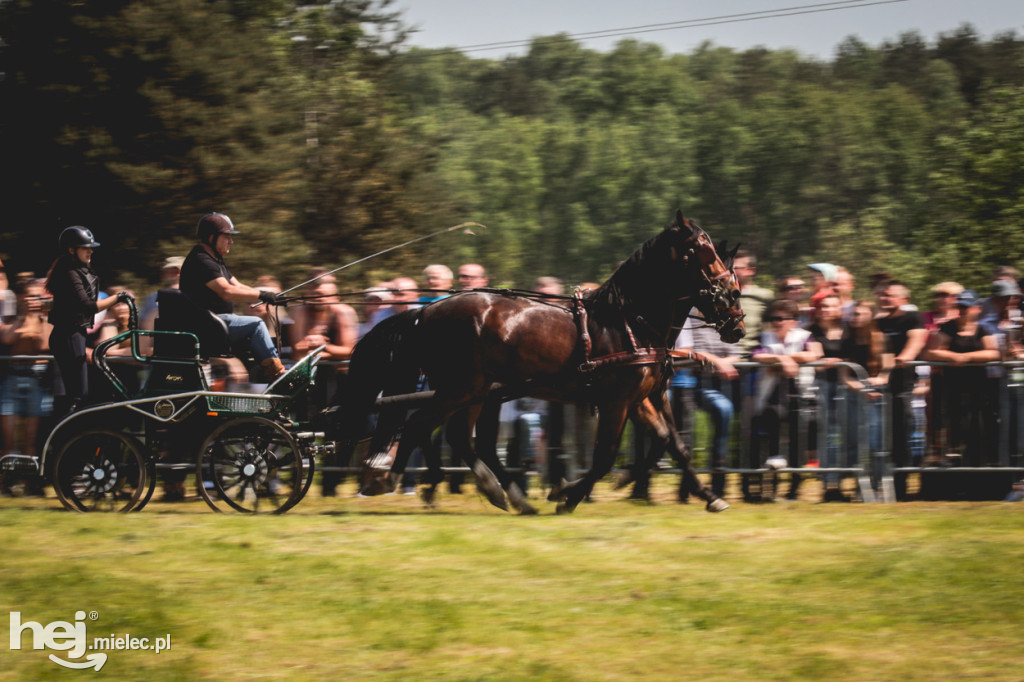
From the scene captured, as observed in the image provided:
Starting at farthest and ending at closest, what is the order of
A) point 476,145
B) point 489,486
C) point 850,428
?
point 476,145 < point 850,428 < point 489,486

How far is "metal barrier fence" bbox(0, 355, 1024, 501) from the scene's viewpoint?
1015 centimetres

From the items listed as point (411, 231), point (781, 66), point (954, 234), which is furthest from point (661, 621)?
point (781, 66)

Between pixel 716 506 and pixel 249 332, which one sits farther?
pixel 716 506

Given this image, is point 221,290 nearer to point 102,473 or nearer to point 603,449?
point 102,473

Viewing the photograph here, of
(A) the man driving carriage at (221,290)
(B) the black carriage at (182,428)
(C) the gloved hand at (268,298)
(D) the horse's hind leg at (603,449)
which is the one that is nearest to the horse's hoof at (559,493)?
Result: (D) the horse's hind leg at (603,449)

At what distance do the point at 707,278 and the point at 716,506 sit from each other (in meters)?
1.71

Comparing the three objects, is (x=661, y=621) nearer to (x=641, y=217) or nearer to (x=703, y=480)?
(x=703, y=480)

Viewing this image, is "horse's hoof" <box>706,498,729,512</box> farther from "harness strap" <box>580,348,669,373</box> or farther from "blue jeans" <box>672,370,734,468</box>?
"harness strap" <box>580,348,669,373</box>

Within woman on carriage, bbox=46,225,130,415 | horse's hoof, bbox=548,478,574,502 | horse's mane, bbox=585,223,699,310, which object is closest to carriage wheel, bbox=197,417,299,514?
woman on carriage, bbox=46,225,130,415

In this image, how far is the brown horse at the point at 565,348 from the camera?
9.12 meters

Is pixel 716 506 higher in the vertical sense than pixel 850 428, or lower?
lower

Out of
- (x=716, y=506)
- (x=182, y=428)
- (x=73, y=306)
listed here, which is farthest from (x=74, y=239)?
(x=716, y=506)

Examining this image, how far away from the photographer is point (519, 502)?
30.7 feet

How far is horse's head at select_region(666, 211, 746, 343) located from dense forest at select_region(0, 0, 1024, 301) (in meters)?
13.3
